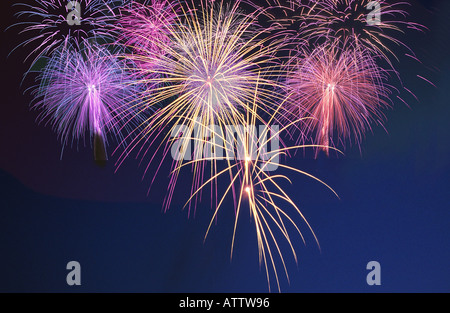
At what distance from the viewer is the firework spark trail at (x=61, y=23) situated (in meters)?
2.14

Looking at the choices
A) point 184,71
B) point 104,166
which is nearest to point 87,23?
point 184,71

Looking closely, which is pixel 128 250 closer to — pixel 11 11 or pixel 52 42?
pixel 52 42

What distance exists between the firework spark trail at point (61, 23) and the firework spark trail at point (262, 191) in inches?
46.6

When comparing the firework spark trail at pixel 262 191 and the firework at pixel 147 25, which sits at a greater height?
the firework at pixel 147 25

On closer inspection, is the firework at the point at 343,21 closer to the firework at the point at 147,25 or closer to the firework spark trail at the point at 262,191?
the firework spark trail at the point at 262,191

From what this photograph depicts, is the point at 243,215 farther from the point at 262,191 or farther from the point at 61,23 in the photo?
the point at 61,23

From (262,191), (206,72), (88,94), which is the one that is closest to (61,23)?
(88,94)

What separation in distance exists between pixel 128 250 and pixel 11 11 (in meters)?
1.99

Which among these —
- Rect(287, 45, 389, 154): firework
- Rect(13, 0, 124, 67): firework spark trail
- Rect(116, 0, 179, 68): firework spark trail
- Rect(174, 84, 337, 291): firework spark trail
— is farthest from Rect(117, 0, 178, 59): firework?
Rect(287, 45, 389, 154): firework

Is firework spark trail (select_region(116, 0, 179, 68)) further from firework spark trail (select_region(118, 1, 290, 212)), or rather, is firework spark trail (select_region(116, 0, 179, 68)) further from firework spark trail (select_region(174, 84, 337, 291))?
firework spark trail (select_region(174, 84, 337, 291))

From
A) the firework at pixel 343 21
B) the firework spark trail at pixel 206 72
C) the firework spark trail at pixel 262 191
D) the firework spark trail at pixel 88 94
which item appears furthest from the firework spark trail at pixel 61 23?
the firework at pixel 343 21

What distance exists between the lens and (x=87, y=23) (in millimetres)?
2154

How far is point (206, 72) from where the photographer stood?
6.75 ft

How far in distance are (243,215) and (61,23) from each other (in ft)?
6.32
